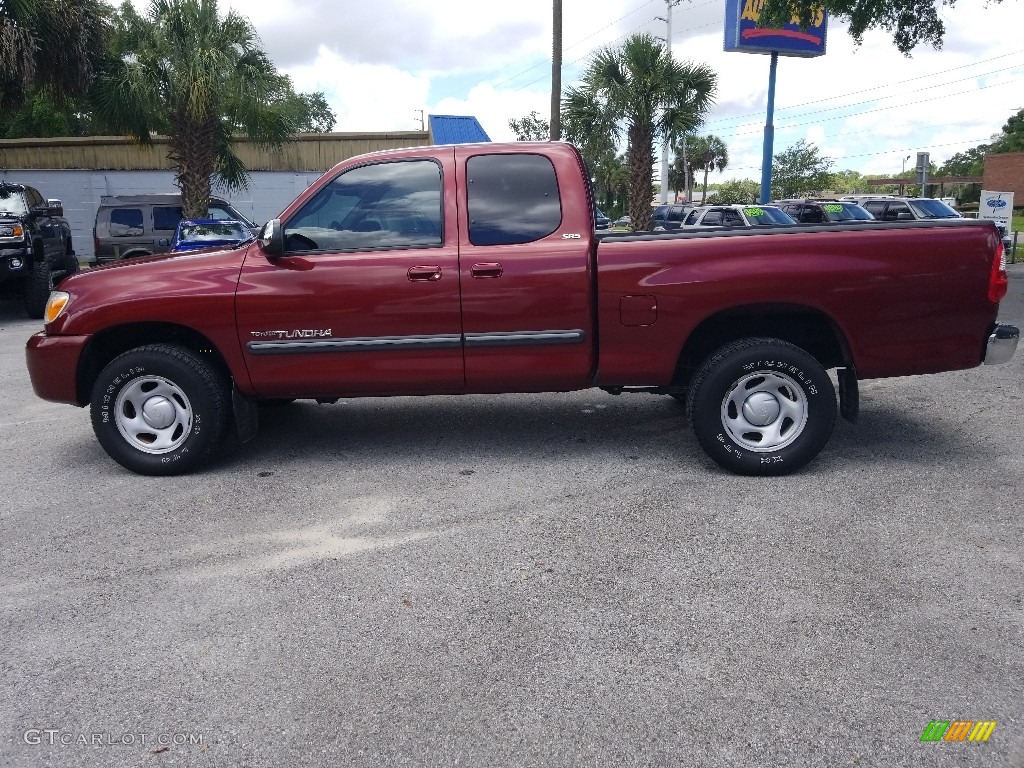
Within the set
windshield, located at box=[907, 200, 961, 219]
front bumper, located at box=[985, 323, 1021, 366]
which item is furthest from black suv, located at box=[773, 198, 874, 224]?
front bumper, located at box=[985, 323, 1021, 366]

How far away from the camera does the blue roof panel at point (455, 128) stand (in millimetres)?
23484

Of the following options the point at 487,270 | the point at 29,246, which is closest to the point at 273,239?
the point at 487,270

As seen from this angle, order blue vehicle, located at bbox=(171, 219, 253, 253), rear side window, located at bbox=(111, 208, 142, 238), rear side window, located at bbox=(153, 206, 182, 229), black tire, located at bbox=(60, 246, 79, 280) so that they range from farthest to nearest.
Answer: rear side window, located at bbox=(153, 206, 182, 229) → rear side window, located at bbox=(111, 208, 142, 238) → blue vehicle, located at bbox=(171, 219, 253, 253) → black tire, located at bbox=(60, 246, 79, 280)

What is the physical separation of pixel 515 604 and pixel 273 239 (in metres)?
2.64

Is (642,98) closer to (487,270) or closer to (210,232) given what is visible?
(210,232)

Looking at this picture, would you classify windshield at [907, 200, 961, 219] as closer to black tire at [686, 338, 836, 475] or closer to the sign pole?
the sign pole

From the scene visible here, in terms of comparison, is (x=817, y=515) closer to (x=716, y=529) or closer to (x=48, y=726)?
(x=716, y=529)

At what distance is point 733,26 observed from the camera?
27891 millimetres

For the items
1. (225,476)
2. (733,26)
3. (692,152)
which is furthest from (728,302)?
(692,152)

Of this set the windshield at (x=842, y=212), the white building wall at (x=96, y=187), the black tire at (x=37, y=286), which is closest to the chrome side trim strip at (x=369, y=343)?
the black tire at (x=37, y=286)

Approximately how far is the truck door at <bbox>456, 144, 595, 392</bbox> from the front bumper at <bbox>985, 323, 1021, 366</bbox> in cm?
222

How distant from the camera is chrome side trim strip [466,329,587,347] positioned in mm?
5320

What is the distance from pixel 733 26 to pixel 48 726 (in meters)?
28.8

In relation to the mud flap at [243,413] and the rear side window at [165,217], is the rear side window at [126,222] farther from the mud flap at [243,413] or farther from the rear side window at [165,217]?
the mud flap at [243,413]
